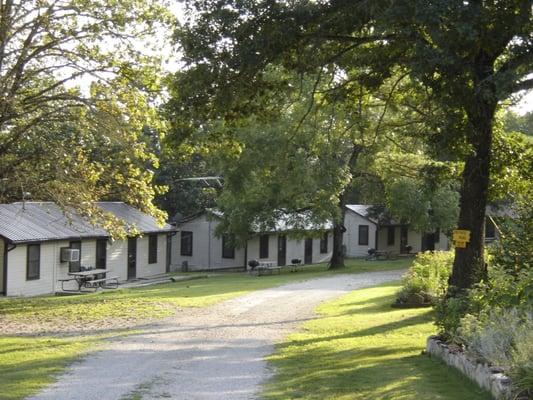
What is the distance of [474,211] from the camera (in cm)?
1278

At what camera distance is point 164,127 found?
18297 mm

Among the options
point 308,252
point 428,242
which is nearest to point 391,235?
point 428,242

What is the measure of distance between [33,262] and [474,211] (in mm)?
21196

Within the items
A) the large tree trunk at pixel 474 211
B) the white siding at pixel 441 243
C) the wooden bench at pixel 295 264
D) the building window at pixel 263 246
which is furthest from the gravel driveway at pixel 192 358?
the white siding at pixel 441 243

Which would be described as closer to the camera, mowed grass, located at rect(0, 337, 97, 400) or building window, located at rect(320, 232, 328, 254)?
mowed grass, located at rect(0, 337, 97, 400)

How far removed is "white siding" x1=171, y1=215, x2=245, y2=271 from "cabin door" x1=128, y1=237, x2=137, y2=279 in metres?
9.37

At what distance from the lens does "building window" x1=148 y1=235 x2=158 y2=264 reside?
38456mm

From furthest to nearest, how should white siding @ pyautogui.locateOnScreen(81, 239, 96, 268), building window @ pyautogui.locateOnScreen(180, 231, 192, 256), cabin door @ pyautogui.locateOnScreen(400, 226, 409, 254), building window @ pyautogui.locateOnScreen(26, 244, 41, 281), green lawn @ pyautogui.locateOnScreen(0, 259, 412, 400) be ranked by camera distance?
cabin door @ pyautogui.locateOnScreen(400, 226, 409, 254) < building window @ pyautogui.locateOnScreen(180, 231, 192, 256) < white siding @ pyautogui.locateOnScreen(81, 239, 96, 268) < building window @ pyautogui.locateOnScreen(26, 244, 41, 281) < green lawn @ pyautogui.locateOnScreen(0, 259, 412, 400)

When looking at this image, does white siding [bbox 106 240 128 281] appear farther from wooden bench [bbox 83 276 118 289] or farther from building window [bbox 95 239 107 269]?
wooden bench [bbox 83 276 118 289]

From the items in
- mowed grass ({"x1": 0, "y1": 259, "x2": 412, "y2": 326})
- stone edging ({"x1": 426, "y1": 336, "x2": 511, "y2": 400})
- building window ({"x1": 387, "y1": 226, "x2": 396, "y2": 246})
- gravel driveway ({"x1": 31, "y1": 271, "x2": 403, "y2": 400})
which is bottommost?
mowed grass ({"x1": 0, "y1": 259, "x2": 412, "y2": 326})

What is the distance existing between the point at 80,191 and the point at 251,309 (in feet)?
20.1

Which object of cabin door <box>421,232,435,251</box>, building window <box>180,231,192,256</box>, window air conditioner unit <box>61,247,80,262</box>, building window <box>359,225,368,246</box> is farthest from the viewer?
cabin door <box>421,232,435,251</box>

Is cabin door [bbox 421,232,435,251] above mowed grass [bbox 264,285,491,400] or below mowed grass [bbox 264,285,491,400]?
above

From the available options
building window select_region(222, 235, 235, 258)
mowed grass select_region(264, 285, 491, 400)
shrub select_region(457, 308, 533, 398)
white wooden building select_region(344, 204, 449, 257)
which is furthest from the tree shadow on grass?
white wooden building select_region(344, 204, 449, 257)
